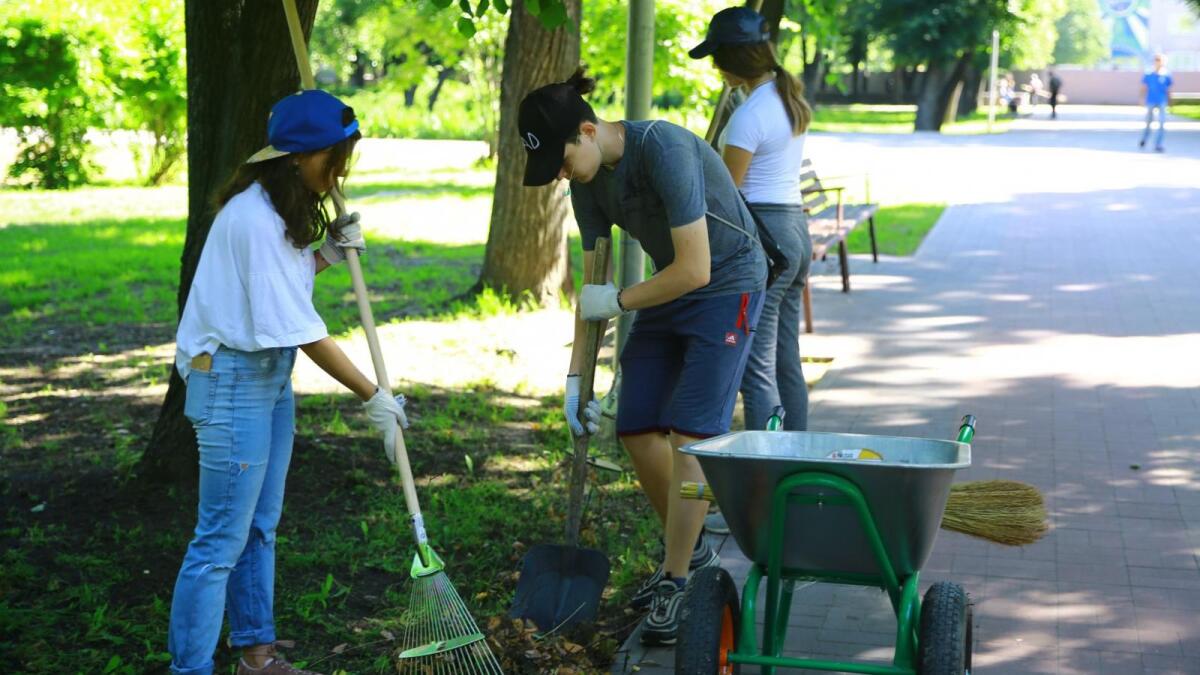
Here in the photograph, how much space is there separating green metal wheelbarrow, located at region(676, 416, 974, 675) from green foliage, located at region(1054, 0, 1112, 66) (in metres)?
106

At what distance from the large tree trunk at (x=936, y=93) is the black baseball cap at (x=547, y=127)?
115ft

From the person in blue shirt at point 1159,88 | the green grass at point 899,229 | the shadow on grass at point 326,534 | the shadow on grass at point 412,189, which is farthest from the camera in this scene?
the person in blue shirt at point 1159,88

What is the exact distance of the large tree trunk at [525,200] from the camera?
31.3 feet

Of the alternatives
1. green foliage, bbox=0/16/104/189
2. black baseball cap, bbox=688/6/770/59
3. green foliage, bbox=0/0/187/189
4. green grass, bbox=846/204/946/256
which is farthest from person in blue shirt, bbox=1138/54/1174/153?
black baseball cap, bbox=688/6/770/59

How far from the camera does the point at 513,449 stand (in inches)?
255

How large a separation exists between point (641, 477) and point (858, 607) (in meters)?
0.86

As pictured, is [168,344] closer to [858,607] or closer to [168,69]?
[858,607]

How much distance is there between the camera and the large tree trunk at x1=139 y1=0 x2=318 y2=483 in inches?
205

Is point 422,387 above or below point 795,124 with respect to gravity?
below

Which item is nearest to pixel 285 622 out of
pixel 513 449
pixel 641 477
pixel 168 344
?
pixel 641 477

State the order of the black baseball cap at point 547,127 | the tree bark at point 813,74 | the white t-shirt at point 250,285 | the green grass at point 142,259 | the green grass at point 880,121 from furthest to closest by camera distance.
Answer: the tree bark at point 813,74 → the green grass at point 880,121 → the green grass at point 142,259 → the black baseball cap at point 547,127 → the white t-shirt at point 250,285

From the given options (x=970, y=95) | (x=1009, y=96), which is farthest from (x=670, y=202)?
(x=970, y=95)

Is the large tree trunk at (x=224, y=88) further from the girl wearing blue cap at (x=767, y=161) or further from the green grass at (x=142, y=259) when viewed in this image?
the green grass at (x=142, y=259)

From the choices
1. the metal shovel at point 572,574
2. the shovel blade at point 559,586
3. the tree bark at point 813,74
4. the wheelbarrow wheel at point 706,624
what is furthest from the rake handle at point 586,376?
the tree bark at point 813,74
